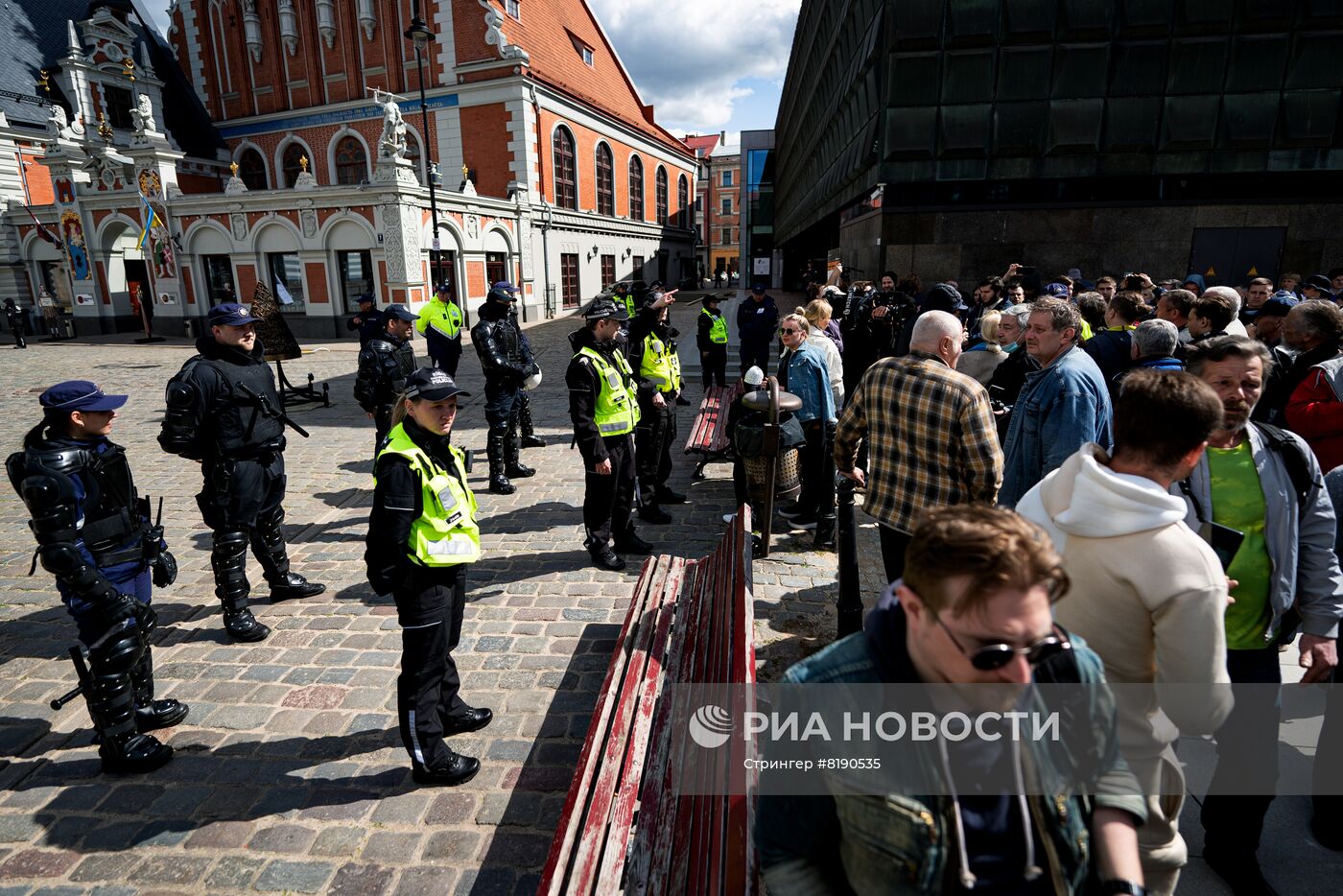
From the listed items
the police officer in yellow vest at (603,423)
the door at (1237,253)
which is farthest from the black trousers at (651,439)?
the door at (1237,253)

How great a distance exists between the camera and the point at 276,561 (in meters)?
5.23

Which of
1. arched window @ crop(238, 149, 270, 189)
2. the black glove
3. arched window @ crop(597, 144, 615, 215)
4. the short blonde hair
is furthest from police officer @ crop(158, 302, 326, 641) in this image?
arched window @ crop(238, 149, 270, 189)

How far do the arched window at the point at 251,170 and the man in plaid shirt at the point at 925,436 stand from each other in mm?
40935

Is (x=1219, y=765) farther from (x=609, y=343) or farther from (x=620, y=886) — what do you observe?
(x=609, y=343)

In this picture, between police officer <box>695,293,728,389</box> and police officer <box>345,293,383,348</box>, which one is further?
police officer <box>695,293,728,389</box>

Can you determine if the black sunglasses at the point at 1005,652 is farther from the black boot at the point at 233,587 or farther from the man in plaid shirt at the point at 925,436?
the black boot at the point at 233,587

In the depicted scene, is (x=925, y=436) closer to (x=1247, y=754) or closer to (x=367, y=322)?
(x=1247, y=754)

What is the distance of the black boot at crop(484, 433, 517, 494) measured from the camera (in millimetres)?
7738

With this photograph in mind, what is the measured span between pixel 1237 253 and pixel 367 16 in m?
34.6

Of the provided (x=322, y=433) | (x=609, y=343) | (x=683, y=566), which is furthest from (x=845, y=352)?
(x=322, y=433)

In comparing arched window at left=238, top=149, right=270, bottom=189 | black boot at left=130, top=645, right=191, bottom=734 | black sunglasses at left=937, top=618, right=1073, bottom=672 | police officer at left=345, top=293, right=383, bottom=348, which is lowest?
black boot at left=130, top=645, right=191, bottom=734

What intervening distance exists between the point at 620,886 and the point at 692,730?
691 mm

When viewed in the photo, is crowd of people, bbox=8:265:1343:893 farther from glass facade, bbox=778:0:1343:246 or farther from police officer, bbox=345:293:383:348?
glass facade, bbox=778:0:1343:246

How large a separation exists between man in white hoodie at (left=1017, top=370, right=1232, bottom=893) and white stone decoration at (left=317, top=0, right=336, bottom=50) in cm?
3952
